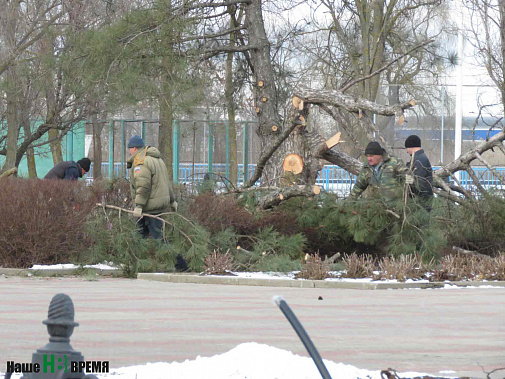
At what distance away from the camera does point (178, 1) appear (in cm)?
1711

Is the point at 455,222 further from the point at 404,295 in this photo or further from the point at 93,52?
the point at 93,52

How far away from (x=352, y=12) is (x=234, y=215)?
1251 centimetres

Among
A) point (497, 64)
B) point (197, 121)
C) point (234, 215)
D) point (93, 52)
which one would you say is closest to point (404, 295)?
point (234, 215)

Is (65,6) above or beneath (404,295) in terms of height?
above

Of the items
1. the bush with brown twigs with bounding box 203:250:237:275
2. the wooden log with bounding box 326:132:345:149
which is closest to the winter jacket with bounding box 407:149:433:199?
the wooden log with bounding box 326:132:345:149

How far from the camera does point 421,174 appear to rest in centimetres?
1348

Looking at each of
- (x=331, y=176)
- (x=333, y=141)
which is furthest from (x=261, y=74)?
(x=331, y=176)

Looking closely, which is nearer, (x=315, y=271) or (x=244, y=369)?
(x=244, y=369)

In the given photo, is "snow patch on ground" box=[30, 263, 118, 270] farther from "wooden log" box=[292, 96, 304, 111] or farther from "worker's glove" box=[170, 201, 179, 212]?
"wooden log" box=[292, 96, 304, 111]

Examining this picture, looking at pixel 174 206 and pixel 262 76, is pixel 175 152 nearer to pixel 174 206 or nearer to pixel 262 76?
pixel 262 76

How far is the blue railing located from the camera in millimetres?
14914

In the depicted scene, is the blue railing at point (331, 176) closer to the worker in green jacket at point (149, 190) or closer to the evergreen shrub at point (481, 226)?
the evergreen shrub at point (481, 226)

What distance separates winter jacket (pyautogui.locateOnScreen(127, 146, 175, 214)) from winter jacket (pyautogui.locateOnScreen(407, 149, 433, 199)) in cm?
364

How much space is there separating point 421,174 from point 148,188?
4052 mm
